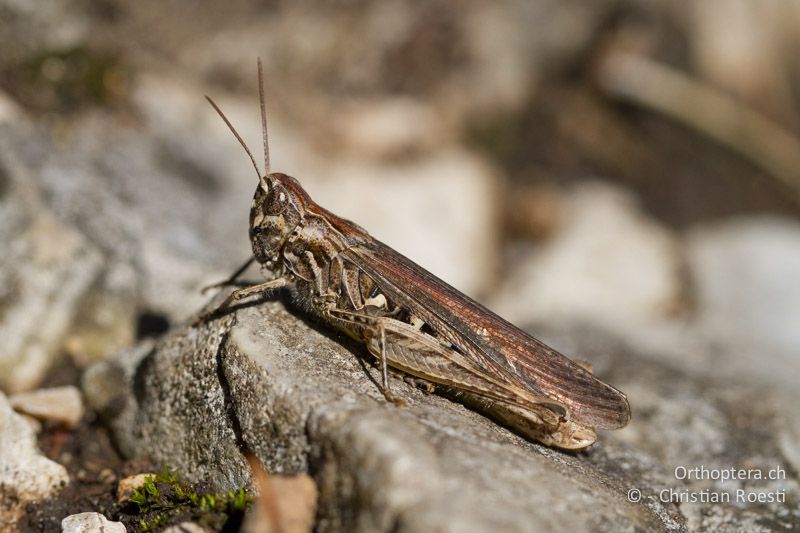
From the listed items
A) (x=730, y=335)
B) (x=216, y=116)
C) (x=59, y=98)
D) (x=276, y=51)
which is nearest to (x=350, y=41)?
(x=276, y=51)

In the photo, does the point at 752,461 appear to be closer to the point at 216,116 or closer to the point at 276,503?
the point at 276,503

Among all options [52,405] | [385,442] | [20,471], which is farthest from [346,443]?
[52,405]

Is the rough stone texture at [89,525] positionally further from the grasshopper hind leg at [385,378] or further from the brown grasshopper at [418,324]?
the grasshopper hind leg at [385,378]

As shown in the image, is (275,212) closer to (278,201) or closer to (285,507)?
(278,201)

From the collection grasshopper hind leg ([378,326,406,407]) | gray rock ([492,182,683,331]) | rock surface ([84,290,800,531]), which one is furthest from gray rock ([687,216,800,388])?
grasshopper hind leg ([378,326,406,407])

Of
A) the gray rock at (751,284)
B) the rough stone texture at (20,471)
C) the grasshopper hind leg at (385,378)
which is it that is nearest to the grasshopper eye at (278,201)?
the grasshopper hind leg at (385,378)

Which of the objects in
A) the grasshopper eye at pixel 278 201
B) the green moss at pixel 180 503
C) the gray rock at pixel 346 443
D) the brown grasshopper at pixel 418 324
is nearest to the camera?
the gray rock at pixel 346 443
